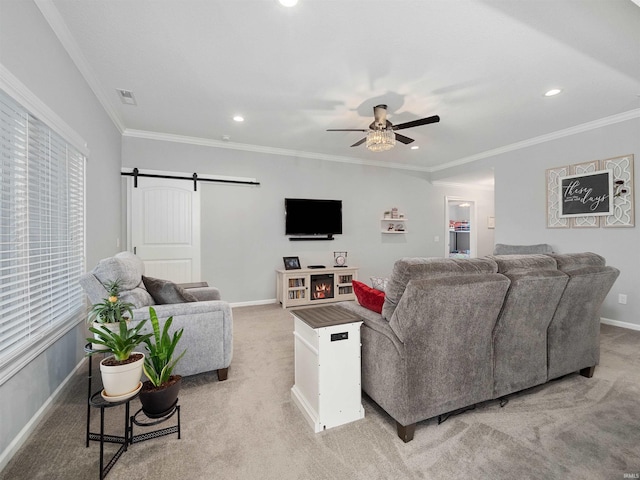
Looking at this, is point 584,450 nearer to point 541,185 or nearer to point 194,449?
point 194,449

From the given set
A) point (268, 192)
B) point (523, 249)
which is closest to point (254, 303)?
point (268, 192)

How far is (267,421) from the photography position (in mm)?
1778

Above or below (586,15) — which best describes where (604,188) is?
below

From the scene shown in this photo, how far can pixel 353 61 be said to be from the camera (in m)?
2.47

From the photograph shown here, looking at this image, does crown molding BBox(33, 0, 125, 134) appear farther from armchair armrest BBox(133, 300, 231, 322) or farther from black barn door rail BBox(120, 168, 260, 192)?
armchair armrest BBox(133, 300, 231, 322)

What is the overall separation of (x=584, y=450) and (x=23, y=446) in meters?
2.98

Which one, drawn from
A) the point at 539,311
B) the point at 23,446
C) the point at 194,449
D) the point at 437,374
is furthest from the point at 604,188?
the point at 23,446

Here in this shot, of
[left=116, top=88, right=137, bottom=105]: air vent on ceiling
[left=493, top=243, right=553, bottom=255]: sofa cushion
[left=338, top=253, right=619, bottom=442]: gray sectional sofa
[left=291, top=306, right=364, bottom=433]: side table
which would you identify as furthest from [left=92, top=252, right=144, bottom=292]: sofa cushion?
[left=493, top=243, right=553, bottom=255]: sofa cushion

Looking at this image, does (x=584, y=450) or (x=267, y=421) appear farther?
(x=267, y=421)

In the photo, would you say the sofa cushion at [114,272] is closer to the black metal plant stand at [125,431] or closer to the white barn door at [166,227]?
the black metal plant stand at [125,431]

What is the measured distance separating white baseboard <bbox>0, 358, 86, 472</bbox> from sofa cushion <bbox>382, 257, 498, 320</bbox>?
205 cm

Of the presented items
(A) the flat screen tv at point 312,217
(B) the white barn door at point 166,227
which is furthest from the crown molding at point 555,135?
(B) the white barn door at point 166,227

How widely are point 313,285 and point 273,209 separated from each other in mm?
1477

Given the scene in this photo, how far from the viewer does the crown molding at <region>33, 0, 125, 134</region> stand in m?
1.89
